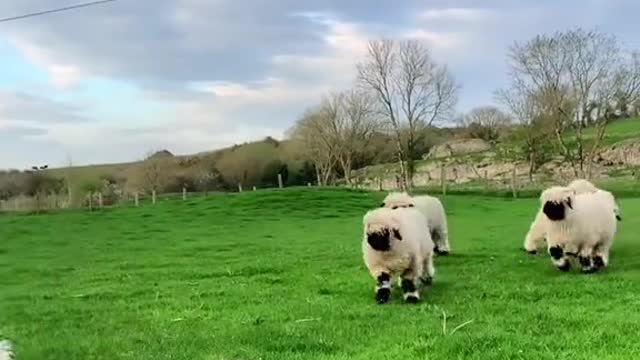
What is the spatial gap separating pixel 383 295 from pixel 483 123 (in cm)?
9288

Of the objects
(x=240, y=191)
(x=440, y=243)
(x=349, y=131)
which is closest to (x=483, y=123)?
(x=349, y=131)

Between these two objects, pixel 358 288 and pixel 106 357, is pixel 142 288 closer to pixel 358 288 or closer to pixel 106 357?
pixel 358 288

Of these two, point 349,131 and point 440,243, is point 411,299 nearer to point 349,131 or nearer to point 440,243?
point 440,243

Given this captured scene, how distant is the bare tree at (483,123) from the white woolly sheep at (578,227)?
82.1 meters

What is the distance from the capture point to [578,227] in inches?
523

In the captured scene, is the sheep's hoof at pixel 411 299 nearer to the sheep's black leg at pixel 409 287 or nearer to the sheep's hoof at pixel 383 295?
the sheep's black leg at pixel 409 287

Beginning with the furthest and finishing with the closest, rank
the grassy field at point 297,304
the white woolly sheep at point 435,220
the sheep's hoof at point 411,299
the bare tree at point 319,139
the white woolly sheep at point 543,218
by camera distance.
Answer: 1. the bare tree at point 319,139
2. the white woolly sheep at point 435,220
3. the white woolly sheep at point 543,218
4. the sheep's hoof at point 411,299
5. the grassy field at point 297,304

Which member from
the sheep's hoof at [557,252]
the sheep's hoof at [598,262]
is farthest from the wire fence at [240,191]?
the sheep's hoof at [598,262]

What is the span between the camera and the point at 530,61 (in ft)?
210

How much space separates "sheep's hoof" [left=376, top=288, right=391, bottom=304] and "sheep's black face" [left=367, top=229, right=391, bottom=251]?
2.00ft

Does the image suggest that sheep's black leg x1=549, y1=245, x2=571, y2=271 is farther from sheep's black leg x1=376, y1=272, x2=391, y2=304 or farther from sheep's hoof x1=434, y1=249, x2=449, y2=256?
sheep's hoof x1=434, y1=249, x2=449, y2=256

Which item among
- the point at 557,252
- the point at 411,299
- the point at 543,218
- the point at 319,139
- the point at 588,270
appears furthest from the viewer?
the point at 319,139

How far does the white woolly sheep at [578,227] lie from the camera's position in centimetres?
1330

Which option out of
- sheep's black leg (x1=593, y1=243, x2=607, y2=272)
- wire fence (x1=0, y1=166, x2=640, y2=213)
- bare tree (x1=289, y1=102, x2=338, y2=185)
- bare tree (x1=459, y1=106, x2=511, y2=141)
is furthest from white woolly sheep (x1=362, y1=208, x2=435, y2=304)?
bare tree (x1=459, y1=106, x2=511, y2=141)
